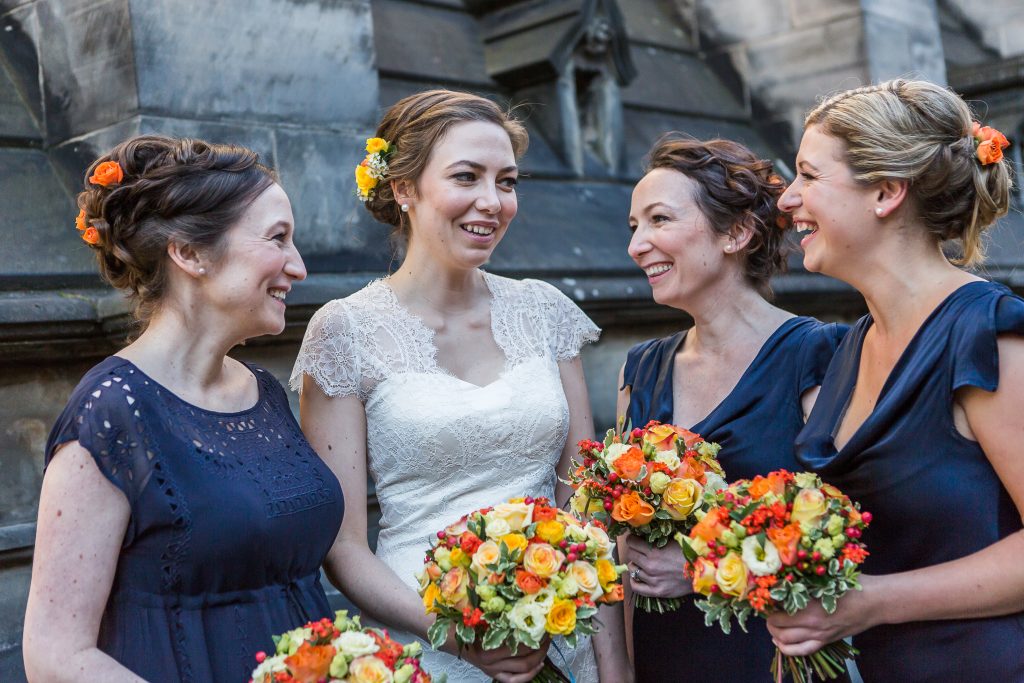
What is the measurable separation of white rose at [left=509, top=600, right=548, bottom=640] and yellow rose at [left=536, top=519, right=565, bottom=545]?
17 centimetres

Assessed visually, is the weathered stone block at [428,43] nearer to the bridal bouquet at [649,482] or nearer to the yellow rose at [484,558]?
the bridal bouquet at [649,482]

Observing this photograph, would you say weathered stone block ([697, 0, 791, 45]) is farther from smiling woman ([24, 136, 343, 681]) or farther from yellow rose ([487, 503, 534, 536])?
yellow rose ([487, 503, 534, 536])

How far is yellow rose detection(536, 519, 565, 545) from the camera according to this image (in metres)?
2.86

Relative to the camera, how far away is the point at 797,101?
28.9 feet

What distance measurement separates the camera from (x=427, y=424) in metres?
3.56

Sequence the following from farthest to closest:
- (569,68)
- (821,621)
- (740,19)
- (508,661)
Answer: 1. (740,19)
2. (569,68)
3. (508,661)
4. (821,621)

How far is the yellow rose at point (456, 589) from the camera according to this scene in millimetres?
2793

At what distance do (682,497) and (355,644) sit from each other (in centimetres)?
100

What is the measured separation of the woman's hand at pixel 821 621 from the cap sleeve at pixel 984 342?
535 millimetres

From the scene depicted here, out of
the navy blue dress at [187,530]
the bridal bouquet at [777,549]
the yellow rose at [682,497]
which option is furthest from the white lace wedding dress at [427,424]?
the bridal bouquet at [777,549]

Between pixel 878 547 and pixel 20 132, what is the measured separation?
3863 mm

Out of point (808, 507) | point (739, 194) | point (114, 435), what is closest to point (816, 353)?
point (739, 194)

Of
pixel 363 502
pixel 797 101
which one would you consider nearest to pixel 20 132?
pixel 363 502

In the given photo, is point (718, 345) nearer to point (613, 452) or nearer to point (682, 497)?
point (613, 452)
